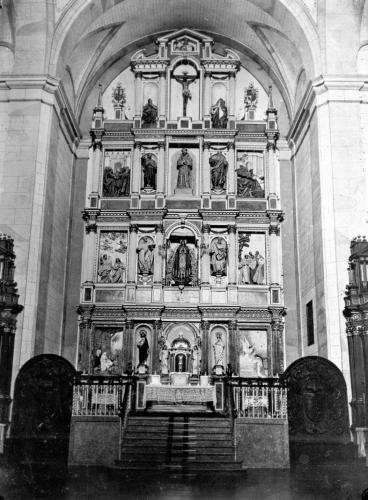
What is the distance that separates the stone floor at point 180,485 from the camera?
8133 millimetres

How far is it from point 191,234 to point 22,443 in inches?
321

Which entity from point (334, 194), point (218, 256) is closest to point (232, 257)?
point (218, 256)

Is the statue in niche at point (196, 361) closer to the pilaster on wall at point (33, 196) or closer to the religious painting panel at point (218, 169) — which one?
the pilaster on wall at point (33, 196)

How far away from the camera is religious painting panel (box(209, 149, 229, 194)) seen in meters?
19.0

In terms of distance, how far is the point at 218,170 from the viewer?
19.1 metres

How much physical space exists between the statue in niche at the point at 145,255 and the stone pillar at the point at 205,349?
2.25m

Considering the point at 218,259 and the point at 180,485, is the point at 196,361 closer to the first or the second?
the point at 218,259

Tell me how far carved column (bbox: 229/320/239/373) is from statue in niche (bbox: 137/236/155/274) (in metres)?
2.83

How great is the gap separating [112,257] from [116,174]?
265 centimetres

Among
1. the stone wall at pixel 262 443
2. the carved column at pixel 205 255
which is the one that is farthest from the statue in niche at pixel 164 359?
the stone wall at pixel 262 443

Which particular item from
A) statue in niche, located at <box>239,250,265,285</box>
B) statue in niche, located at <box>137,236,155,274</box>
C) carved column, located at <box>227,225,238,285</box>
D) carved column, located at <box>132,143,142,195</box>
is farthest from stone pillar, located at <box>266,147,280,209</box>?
→ carved column, located at <box>132,143,142,195</box>

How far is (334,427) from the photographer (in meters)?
13.2

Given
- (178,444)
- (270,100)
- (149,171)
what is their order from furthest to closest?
1. (270,100)
2. (149,171)
3. (178,444)

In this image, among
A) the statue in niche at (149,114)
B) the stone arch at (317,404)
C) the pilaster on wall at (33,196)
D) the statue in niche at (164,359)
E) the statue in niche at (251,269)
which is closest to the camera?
the stone arch at (317,404)
